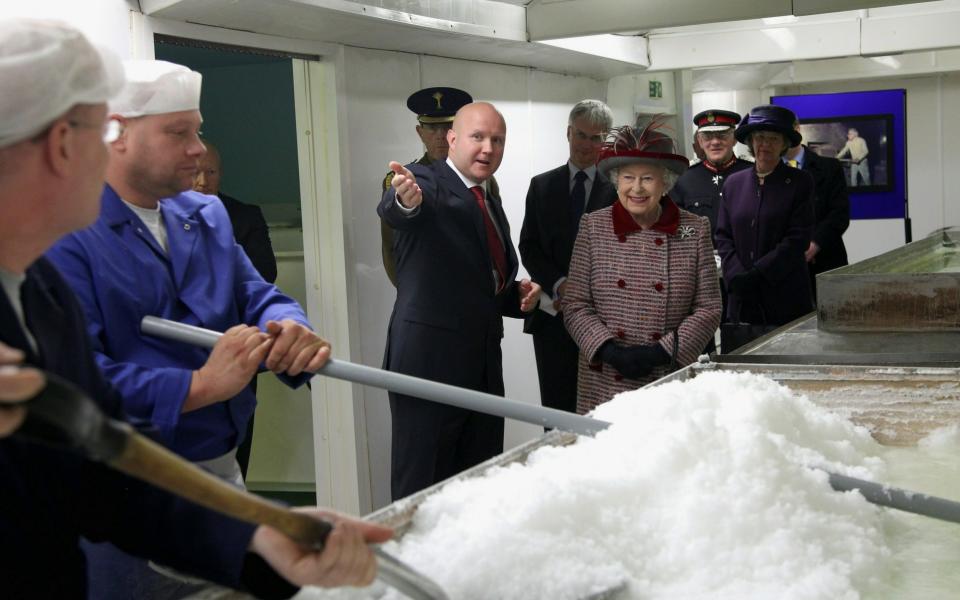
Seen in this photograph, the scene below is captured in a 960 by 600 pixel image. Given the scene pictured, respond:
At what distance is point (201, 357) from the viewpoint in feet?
7.20

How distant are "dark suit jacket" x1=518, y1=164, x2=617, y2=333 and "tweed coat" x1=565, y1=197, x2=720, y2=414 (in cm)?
79

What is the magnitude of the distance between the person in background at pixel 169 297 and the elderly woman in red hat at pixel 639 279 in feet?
4.83

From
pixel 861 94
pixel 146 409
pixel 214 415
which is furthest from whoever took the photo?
pixel 861 94

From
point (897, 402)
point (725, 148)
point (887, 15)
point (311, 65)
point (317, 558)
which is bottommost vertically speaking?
point (897, 402)

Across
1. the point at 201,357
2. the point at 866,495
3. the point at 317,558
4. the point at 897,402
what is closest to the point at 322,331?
the point at 201,357

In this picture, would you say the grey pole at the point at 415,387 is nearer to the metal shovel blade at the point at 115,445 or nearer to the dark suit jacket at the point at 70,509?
the dark suit jacket at the point at 70,509

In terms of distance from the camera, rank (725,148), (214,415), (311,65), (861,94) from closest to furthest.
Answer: (214,415)
(311,65)
(725,148)
(861,94)

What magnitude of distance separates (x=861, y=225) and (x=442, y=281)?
27.2ft

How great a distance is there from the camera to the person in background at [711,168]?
5.65 meters

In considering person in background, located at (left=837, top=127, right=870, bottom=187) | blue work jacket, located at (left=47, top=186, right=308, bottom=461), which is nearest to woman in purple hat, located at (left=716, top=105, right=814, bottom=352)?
blue work jacket, located at (left=47, top=186, right=308, bottom=461)

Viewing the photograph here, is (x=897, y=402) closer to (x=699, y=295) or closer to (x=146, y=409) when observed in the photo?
(x=699, y=295)

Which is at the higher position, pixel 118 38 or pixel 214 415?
pixel 118 38

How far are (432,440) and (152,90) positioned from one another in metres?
1.73

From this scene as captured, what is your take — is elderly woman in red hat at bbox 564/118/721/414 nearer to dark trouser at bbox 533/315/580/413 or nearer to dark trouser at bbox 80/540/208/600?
dark trouser at bbox 533/315/580/413
